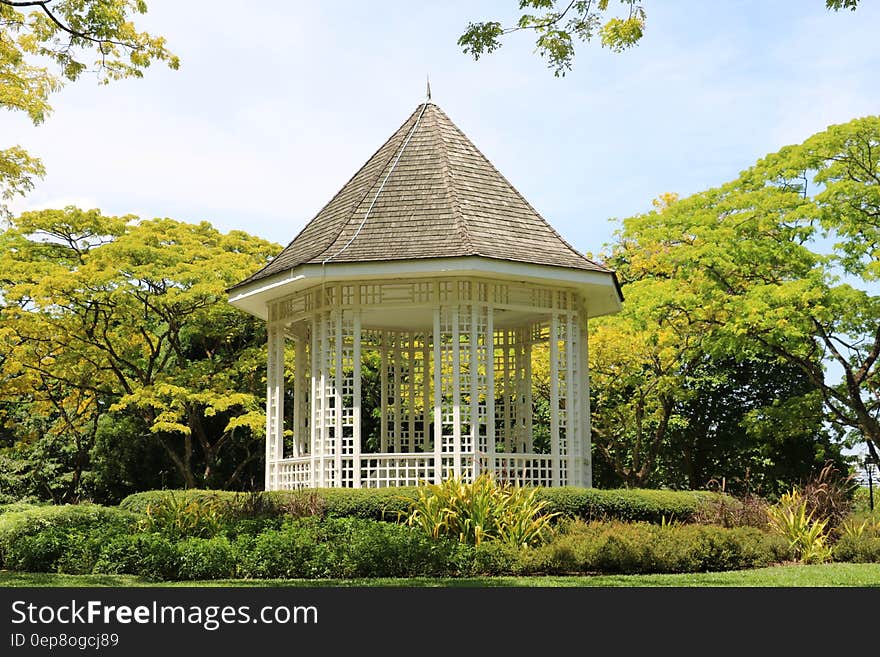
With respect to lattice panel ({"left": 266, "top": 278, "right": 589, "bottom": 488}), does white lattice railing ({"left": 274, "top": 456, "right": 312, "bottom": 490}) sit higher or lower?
lower

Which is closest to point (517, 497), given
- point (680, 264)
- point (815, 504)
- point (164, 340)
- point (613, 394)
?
point (815, 504)

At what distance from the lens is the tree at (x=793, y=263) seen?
21891mm

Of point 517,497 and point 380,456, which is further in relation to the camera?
point 380,456

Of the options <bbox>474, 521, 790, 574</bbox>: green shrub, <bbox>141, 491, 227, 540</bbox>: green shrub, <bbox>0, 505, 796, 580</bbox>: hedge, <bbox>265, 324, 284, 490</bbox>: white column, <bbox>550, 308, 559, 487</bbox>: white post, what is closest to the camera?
<bbox>0, 505, 796, 580</bbox>: hedge

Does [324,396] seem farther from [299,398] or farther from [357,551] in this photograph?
[357,551]

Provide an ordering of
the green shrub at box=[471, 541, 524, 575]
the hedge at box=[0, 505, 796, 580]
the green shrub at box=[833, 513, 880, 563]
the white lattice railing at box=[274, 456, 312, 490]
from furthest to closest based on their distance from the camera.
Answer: the white lattice railing at box=[274, 456, 312, 490]
the green shrub at box=[833, 513, 880, 563]
the green shrub at box=[471, 541, 524, 575]
the hedge at box=[0, 505, 796, 580]

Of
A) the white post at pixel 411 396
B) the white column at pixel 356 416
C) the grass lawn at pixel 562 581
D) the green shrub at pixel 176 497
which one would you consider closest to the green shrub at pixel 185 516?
the green shrub at pixel 176 497

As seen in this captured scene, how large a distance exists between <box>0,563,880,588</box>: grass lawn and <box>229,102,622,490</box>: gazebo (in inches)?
114

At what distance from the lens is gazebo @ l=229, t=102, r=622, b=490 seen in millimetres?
15828

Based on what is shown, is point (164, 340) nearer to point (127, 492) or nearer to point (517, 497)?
point (127, 492)

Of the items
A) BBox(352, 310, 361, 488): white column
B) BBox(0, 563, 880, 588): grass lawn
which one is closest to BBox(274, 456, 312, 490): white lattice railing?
BBox(352, 310, 361, 488): white column

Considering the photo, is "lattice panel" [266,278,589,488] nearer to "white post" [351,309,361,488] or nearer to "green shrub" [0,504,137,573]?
"white post" [351,309,361,488]

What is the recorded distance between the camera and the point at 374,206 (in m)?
17.4

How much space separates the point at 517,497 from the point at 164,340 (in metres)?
17.3
